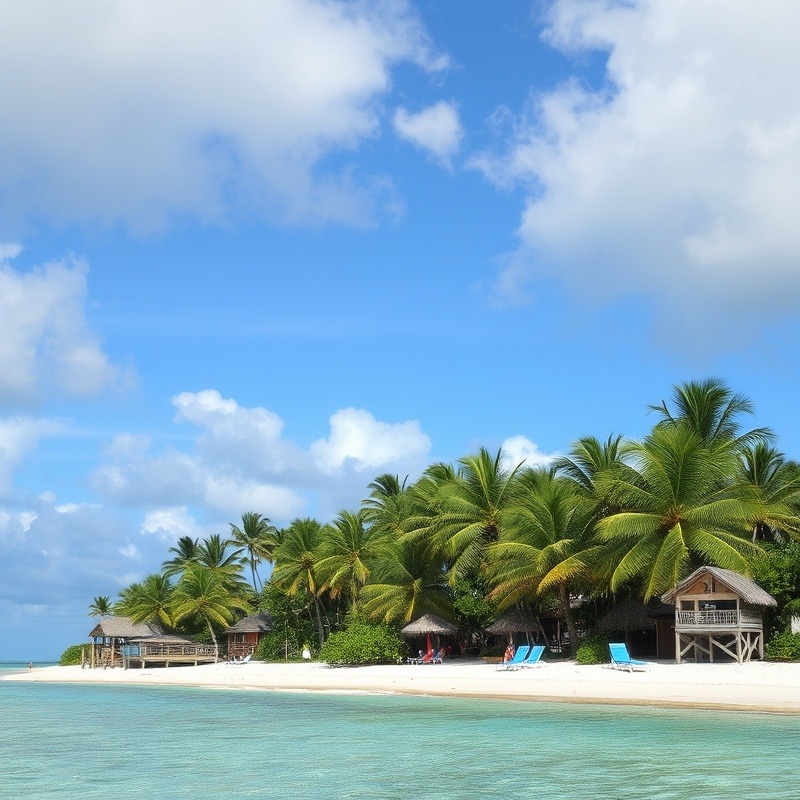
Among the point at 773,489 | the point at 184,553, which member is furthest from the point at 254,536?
the point at 773,489

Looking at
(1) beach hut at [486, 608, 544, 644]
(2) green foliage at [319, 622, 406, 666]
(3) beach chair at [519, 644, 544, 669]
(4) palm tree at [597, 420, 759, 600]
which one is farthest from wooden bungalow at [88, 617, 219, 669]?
(4) palm tree at [597, 420, 759, 600]

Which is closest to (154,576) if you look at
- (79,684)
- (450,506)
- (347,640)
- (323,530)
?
(79,684)

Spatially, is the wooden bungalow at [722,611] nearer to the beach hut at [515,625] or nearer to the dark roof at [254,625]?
the beach hut at [515,625]

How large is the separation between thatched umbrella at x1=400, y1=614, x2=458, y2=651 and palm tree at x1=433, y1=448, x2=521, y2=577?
2.02 metres

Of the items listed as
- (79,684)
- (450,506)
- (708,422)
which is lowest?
(79,684)

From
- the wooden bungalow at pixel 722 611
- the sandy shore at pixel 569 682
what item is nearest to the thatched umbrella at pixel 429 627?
the sandy shore at pixel 569 682

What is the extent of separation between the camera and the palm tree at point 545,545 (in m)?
29.4

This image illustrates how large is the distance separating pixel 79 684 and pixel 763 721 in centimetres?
3179

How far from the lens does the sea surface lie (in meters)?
11.3

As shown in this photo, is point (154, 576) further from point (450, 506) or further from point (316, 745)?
point (316, 745)

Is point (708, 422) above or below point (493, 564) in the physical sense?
above

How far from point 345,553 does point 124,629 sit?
710 inches

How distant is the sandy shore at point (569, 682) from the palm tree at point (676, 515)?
2.78m

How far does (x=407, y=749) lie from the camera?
14633mm
